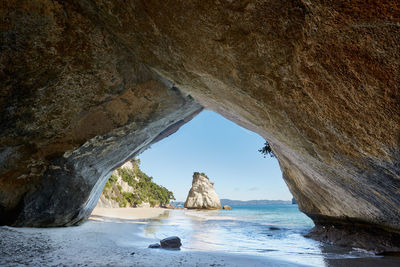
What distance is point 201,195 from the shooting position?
5156cm

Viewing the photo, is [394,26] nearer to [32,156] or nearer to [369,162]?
[369,162]

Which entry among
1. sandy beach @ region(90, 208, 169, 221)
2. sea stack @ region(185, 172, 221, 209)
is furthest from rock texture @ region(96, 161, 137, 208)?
sea stack @ region(185, 172, 221, 209)

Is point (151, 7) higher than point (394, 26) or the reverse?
higher

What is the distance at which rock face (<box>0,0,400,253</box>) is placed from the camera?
212cm

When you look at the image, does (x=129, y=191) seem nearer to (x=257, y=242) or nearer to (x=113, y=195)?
(x=113, y=195)

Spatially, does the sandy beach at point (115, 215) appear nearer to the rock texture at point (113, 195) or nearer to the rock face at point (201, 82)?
the rock texture at point (113, 195)

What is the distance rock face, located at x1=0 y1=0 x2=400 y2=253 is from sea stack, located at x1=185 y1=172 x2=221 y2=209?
155 feet

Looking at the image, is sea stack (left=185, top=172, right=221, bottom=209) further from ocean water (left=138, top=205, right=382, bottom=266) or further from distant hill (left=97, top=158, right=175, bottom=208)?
ocean water (left=138, top=205, right=382, bottom=266)

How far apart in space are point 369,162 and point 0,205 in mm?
7725

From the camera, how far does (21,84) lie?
11.3 ft

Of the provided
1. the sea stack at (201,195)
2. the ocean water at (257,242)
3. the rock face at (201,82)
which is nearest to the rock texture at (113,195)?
the ocean water at (257,242)

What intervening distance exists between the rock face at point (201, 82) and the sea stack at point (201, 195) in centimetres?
4716

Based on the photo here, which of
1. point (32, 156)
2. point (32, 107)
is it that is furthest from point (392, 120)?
point (32, 156)

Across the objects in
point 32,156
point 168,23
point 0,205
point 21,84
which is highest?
point 168,23
